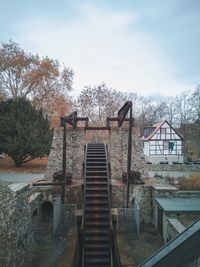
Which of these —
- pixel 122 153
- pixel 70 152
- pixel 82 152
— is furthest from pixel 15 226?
pixel 122 153

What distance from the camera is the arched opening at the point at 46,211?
10.4 m

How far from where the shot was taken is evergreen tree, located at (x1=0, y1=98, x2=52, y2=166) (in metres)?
15.8

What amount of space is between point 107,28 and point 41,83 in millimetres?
12799

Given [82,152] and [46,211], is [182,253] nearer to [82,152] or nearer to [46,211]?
[46,211]

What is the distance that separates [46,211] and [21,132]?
6.70m

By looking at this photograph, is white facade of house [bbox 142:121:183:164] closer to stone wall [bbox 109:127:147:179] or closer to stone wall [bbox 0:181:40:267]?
stone wall [bbox 109:127:147:179]

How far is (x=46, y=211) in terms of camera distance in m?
10.7

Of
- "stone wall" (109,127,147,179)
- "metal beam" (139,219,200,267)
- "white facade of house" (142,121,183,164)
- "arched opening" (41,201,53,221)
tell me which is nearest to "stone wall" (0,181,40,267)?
"arched opening" (41,201,53,221)

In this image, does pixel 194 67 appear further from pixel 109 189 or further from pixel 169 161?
pixel 169 161

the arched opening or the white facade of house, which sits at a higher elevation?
the white facade of house

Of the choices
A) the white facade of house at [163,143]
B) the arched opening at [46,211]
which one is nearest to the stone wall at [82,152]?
the arched opening at [46,211]

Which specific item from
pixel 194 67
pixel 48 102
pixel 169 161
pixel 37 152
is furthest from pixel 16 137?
pixel 169 161

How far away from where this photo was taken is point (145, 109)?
4253 cm

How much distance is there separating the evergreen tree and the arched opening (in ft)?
19.4
